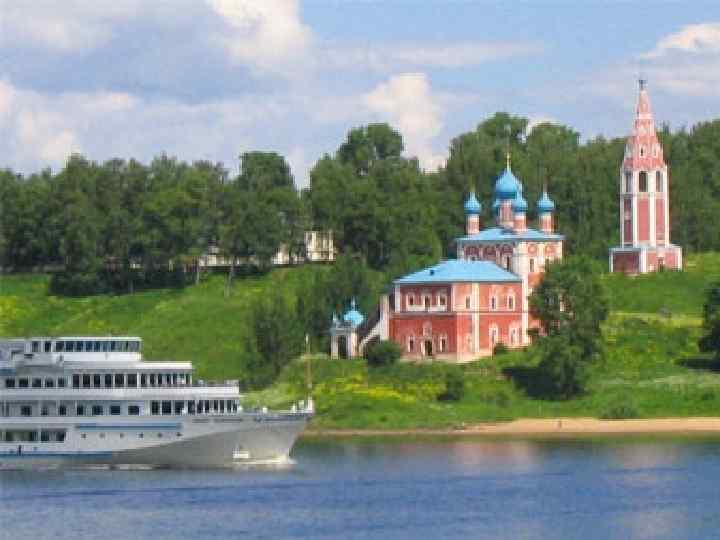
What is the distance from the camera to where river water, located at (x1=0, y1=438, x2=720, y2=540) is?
93875mm

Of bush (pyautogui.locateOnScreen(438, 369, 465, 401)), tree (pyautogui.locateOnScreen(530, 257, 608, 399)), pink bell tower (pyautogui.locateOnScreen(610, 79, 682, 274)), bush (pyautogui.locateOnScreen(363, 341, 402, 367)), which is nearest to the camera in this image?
tree (pyautogui.locateOnScreen(530, 257, 608, 399))

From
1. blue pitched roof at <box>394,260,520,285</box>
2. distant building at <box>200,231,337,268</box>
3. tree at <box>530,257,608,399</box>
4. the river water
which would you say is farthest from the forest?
the river water

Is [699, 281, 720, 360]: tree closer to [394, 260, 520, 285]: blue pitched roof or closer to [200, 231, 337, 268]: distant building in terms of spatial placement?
[394, 260, 520, 285]: blue pitched roof

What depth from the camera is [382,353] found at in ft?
506

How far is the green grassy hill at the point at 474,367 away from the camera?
144 meters

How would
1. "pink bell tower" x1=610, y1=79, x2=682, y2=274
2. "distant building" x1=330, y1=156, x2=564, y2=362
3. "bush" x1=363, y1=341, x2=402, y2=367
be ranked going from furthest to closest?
"pink bell tower" x1=610, y1=79, x2=682, y2=274 → "distant building" x1=330, y1=156, x2=564, y2=362 → "bush" x1=363, y1=341, x2=402, y2=367

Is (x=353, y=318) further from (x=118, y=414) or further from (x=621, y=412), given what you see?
(x=118, y=414)

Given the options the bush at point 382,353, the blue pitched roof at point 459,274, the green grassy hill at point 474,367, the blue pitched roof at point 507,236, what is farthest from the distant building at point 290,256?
the bush at point 382,353

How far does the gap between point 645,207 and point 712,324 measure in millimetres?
30564

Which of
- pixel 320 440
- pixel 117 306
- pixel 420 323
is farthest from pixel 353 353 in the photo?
pixel 117 306

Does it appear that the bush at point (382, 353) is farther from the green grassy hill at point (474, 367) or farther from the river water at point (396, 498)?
the river water at point (396, 498)

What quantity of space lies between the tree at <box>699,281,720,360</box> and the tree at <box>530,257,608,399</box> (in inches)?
232

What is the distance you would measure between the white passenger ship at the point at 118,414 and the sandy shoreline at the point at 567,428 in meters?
25.5

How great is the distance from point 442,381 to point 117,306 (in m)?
44.6
